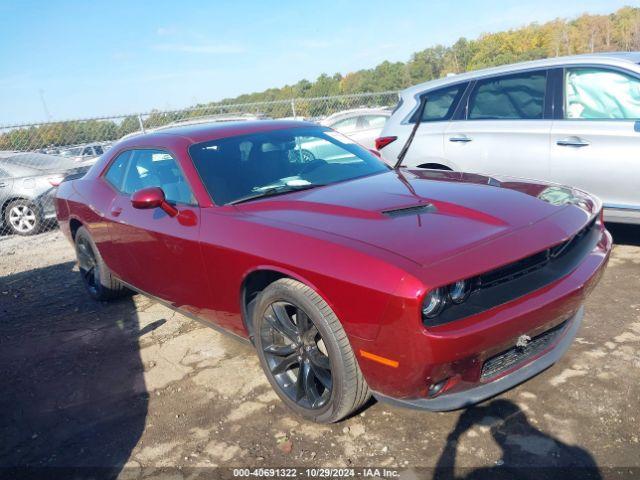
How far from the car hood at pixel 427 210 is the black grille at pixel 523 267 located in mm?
85

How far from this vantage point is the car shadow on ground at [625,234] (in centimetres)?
491

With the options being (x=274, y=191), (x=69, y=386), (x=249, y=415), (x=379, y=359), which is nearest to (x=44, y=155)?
(x=69, y=386)

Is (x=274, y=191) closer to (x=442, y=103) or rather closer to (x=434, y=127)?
(x=434, y=127)

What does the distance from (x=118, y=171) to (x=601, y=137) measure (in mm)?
3993

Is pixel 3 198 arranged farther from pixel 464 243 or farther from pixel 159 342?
pixel 464 243

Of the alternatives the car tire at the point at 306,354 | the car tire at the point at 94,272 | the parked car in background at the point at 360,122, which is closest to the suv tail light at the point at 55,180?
the car tire at the point at 94,272

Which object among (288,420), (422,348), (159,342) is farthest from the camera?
(159,342)

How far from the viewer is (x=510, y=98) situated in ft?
16.8

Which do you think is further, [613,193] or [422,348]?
[613,193]

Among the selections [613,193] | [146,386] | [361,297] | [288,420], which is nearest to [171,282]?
[146,386]

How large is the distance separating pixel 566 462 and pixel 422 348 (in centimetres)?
82

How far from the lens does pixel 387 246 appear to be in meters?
2.30

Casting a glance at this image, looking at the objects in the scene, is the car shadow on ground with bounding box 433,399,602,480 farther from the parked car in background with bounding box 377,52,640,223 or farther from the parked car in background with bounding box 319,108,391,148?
the parked car in background with bounding box 319,108,391,148

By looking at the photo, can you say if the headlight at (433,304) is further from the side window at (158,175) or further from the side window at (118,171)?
the side window at (118,171)
